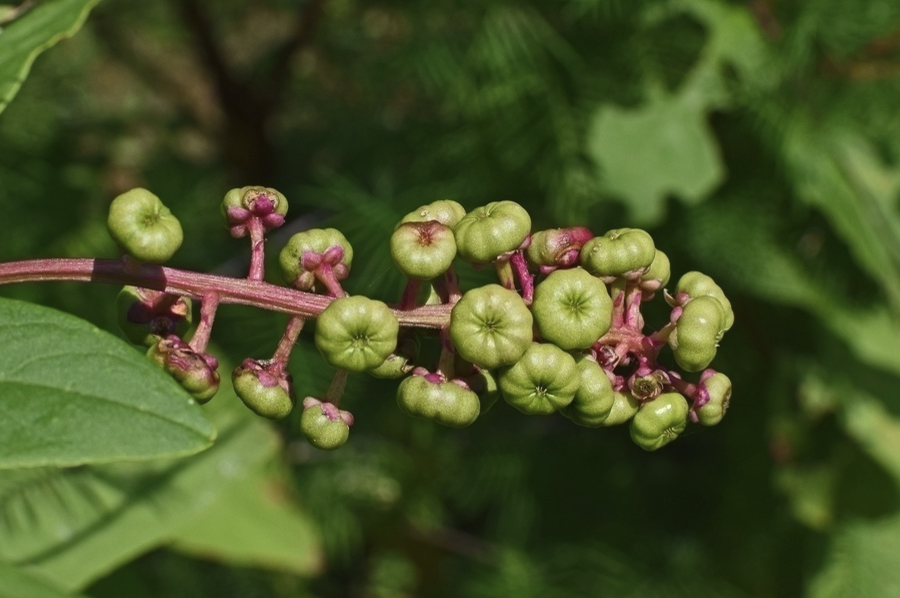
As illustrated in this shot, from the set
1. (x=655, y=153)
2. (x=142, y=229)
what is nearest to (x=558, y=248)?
(x=142, y=229)

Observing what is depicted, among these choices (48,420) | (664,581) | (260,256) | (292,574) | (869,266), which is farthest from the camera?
(292,574)

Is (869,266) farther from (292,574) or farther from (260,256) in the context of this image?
(292,574)

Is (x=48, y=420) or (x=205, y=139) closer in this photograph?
(x=48, y=420)

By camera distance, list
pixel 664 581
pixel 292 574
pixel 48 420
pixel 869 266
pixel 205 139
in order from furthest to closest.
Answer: pixel 292 574, pixel 205 139, pixel 664 581, pixel 869 266, pixel 48 420

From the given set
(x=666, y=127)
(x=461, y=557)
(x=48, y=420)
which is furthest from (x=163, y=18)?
(x=48, y=420)

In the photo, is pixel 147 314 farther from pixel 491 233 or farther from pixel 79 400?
pixel 491 233

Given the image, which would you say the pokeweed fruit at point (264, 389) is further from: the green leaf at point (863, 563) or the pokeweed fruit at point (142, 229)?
the green leaf at point (863, 563)

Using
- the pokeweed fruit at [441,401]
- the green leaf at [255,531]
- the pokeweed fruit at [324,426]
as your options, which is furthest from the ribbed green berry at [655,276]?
the green leaf at [255,531]
